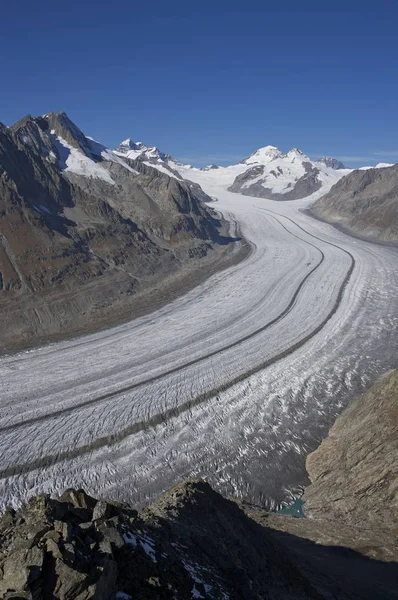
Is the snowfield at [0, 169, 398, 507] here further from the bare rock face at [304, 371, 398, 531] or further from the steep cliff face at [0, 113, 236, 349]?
the steep cliff face at [0, 113, 236, 349]

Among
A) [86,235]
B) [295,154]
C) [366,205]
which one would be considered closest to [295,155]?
[295,154]

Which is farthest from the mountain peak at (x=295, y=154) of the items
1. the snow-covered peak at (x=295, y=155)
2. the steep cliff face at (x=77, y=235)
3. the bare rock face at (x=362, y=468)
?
the bare rock face at (x=362, y=468)

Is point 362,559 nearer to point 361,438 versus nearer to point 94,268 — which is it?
point 361,438

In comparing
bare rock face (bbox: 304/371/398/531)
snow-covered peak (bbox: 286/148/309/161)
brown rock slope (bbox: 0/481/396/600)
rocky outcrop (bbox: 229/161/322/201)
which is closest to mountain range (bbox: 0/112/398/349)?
bare rock face (bbox: 304/371/398/531)

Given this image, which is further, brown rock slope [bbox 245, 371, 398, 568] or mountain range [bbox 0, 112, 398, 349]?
mountain range [bbox 0, 112, 398, 349]

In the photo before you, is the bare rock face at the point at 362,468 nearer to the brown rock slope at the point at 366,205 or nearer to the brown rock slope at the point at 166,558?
the brown rock slope at the point at 166,558

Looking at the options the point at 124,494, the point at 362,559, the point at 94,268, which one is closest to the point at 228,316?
the point at 94,268
